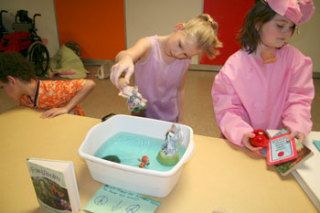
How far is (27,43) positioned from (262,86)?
2.90m

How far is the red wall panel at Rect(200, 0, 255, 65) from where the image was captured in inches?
120

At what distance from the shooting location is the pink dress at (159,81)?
47.6 inches

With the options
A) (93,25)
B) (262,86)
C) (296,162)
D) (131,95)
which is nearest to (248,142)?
(296,162)

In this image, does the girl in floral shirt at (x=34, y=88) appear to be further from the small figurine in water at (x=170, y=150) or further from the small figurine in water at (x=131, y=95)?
the small figurine in water at (x=170, y=150)

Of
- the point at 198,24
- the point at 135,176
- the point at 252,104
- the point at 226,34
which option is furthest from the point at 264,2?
the point at 226,34

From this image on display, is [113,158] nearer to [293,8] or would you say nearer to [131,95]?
[131,95]

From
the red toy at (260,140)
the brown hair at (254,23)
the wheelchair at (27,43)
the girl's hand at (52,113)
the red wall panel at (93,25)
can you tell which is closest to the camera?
the red toy at (260,140)

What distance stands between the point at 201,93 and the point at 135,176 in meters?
2.35

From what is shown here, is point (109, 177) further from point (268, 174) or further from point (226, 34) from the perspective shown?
point (226, 34)

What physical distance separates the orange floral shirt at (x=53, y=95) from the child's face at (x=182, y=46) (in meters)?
0.50

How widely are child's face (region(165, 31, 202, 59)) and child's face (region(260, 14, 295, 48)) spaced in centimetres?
25

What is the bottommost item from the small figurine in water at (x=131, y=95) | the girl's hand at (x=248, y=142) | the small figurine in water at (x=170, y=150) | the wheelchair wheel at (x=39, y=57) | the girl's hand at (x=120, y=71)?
the wheelchair wheel at (x=39, y=57)

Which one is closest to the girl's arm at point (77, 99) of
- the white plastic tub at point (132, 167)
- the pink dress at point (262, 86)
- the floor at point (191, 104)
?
the white plastic tub at point (132, 167)

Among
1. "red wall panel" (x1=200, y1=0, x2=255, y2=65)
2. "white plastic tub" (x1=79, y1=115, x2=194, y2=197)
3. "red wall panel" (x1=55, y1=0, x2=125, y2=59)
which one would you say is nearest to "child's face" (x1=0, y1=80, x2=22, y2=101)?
"white plastic tub" (x1=79, y1=115, x2=194, y2=197)
